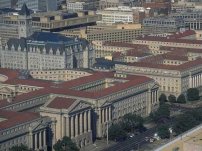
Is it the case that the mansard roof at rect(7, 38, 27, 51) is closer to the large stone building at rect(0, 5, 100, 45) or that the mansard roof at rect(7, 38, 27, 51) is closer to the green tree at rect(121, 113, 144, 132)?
the large stone building at rect(0, 5, 100, 45)

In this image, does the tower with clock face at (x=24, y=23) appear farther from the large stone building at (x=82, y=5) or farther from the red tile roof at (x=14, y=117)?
the red tile roof at (x=14, y=117)

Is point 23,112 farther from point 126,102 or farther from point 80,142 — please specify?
point 126,102

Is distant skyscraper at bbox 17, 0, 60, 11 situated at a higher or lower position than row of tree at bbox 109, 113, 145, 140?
higher

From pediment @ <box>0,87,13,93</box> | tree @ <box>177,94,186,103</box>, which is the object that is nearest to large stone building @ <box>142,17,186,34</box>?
tree @ <box>177,94,186,103</box>

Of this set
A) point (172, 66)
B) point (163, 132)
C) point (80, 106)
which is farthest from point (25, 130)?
point (172, 66)

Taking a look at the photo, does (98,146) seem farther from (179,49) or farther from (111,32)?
(111,32)
